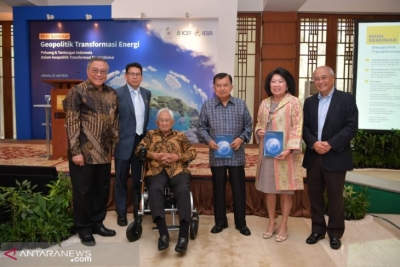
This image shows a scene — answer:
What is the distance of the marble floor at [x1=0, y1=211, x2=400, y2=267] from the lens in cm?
247

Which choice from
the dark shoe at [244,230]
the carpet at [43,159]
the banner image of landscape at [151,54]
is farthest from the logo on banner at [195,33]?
the dark shoe at [244,230]

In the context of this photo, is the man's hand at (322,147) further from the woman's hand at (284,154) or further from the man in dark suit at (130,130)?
the man in dark suit at (130,130)

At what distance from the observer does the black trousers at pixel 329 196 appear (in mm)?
2670

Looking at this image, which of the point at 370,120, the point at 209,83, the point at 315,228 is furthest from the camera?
the point at 209,83

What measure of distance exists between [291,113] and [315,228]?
1.02 metres

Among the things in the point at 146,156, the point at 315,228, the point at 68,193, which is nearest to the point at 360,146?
the point at 315,228

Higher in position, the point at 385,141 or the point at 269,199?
the point at 385,141

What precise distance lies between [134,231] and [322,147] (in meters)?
1.68

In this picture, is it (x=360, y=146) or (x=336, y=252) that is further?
(x=360, y=146)

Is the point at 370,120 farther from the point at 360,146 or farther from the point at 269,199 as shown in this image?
the point at 269,199

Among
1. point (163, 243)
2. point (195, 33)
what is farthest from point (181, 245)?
point (195, 33)

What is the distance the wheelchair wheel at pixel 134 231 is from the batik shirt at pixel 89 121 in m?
0.58

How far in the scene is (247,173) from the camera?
3.84 metres

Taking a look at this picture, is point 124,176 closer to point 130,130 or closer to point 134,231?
point 130,130
